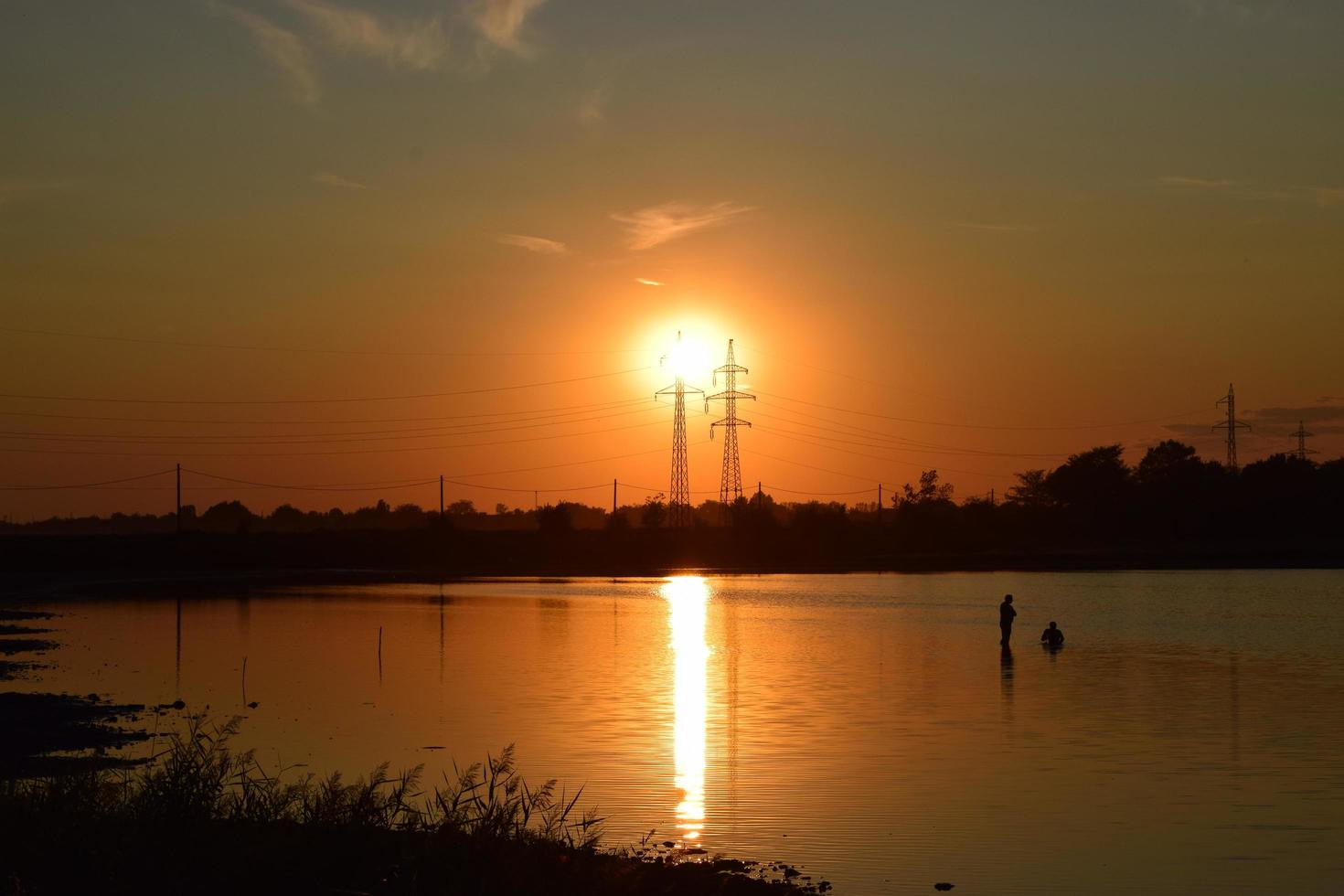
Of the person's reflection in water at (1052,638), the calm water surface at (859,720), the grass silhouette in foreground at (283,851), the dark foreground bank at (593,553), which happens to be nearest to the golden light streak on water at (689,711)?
the calm water surface at (859,720)

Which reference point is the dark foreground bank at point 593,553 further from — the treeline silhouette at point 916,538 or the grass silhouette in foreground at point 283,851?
the grass silhouette in foreground at point 283,851

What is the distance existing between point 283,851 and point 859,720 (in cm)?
2017

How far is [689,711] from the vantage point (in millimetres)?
33719

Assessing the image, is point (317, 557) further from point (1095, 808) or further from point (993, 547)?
point (1095, 808)

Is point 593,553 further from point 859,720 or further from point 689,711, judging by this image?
point 859,720

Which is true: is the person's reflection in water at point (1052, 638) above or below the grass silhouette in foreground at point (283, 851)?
below

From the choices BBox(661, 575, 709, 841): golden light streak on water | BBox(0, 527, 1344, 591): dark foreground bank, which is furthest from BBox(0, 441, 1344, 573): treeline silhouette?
BBox(661, 575, 709, 841): golden light streak on water

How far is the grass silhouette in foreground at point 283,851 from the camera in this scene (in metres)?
13.2

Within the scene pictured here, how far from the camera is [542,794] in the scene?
54.9ft

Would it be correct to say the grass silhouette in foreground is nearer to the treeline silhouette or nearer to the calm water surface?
the calm water surface

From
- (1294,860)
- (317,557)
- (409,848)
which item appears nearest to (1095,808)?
(1294,860)

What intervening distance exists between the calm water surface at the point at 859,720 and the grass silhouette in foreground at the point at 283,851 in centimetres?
353

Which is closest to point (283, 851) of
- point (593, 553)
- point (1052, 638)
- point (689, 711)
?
point (689, 711)

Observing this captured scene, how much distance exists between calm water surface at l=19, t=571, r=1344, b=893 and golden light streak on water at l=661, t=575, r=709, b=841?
120 millimetres
